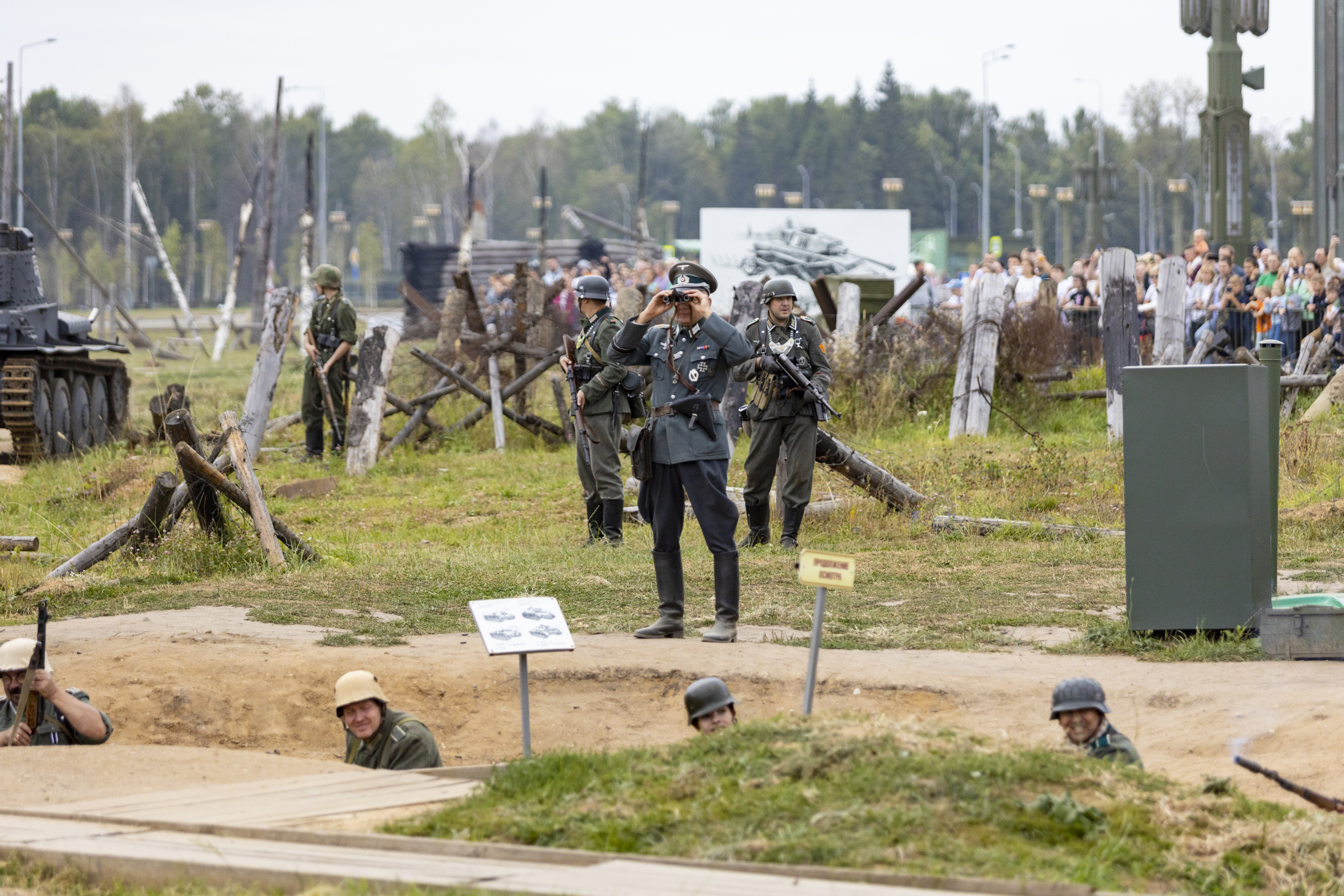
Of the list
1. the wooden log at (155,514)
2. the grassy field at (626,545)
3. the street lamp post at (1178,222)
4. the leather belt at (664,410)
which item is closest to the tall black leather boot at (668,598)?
the grassy field at (626,545)

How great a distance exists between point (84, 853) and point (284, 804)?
2.45 ft

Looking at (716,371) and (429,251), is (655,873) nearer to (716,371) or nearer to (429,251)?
(716,371)

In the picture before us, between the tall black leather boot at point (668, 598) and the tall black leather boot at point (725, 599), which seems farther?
the tall black leather boot at point (668, 598)

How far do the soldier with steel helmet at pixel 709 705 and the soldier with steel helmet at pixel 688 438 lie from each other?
2.23 meters

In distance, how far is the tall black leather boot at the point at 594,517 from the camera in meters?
12.7

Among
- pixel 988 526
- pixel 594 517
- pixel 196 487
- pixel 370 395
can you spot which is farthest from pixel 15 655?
pixel 370 395

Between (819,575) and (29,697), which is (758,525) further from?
(29,697)

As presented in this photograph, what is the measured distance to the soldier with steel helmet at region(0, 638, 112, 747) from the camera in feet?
23.1

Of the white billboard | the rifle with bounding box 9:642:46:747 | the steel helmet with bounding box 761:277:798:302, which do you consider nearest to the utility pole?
the white billboard

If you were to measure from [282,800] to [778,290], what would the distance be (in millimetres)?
7042

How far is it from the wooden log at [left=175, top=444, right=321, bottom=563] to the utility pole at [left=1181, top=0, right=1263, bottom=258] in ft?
46.9

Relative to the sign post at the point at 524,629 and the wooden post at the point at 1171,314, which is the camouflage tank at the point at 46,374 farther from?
the sign post at the point at 524,629

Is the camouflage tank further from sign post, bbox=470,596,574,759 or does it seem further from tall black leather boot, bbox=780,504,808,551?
sign post, bbox=470,596,574,759

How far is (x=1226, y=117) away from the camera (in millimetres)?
21859
